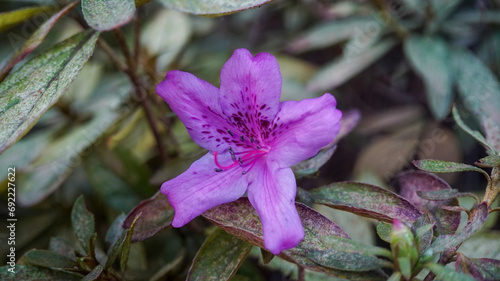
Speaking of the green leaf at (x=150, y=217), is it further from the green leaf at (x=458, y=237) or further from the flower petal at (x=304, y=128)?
the green leaf at (x=458, y=237)

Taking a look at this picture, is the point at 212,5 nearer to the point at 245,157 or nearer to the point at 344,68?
the point at 245,157

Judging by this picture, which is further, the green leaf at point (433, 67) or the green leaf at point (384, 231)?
the green leaf at point (433, 67)

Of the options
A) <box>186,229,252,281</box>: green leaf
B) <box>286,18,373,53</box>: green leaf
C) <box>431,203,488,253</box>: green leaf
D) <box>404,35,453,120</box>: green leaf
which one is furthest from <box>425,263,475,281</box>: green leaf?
<box>286,18,373,53</box>: green leaf

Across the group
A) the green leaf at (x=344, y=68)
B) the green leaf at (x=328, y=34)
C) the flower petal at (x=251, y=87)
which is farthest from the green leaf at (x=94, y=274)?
the green leaf at (x=328, y=34)

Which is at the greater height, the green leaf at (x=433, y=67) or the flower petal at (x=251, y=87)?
the flower petal at (x=251, y=87)

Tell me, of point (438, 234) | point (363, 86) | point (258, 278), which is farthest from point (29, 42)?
point (363, 86)
